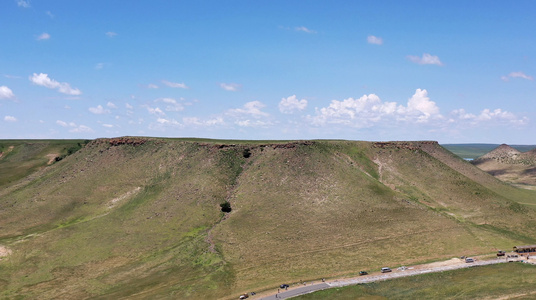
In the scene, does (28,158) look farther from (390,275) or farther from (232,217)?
(390,275)

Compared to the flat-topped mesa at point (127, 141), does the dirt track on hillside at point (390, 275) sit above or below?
below

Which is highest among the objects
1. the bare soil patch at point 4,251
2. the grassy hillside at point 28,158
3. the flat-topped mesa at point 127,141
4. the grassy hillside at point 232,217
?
the flat-topped mesa at point 127,141

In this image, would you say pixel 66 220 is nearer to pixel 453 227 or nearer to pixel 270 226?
pixel 270 226

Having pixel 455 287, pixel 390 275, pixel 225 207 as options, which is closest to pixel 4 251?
pixel 225 207

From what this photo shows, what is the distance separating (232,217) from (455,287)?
191ft

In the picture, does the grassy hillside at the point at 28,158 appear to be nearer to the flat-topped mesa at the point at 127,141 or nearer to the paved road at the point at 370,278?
the flat-topped mesa at the point at 127,141

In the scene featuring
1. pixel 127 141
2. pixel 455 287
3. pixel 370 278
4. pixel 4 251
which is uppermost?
pixel 127 141

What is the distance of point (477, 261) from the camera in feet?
248

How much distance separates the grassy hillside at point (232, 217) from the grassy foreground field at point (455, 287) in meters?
8.74

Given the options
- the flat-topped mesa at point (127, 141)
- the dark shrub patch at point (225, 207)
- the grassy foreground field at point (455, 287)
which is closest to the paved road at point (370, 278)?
the grassy foreground field at point (455, 287)

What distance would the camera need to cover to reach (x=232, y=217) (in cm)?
10206

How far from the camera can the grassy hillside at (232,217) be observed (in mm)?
76938

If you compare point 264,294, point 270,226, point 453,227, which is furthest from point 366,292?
point 453,227

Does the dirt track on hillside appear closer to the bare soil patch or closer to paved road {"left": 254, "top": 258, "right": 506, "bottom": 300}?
paved road {"left": 254, "top": 258, "right": 506, "bottom": 300}
